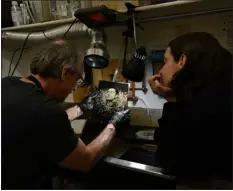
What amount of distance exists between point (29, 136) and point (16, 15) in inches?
44.9

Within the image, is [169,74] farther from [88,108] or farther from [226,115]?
[88,108]

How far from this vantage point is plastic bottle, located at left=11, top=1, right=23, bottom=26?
169cm

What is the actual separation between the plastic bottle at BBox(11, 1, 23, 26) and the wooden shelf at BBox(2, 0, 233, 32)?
0.07 m

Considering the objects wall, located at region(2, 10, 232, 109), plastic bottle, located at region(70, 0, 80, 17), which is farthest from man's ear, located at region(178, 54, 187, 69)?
plastic bottle, located at region(70, 0, 80, 17)

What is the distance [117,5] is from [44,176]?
41.1 inches

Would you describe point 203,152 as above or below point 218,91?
below

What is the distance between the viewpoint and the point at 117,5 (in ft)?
4.68

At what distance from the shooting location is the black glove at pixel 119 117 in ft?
4.04

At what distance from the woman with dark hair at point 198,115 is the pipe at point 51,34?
0.72 metres

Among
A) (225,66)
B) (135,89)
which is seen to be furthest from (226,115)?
(135,89)

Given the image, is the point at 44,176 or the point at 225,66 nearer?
the point at 225,66

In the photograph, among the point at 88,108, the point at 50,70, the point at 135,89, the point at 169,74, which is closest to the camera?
the point at 169,74

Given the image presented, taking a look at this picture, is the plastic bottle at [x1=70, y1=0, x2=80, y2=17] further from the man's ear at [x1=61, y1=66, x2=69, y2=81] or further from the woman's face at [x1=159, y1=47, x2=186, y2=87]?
the woman's face at [x1=159, y1=47, x2=186, y2=87]

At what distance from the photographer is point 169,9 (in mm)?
1209
